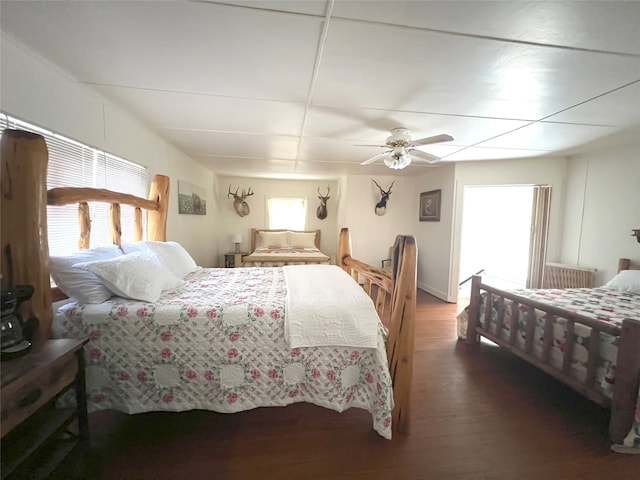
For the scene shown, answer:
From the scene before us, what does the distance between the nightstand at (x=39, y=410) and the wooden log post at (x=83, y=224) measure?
0.81 m

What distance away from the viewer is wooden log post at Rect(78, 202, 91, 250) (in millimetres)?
1699

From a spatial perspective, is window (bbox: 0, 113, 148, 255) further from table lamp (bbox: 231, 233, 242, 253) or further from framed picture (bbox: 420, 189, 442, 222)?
framed picture (bbox: 420, 189, 442, 222)

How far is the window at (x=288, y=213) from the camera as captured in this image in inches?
226

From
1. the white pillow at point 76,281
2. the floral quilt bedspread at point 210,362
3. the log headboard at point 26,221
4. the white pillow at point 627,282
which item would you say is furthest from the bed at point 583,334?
the log headboard at point 26,221

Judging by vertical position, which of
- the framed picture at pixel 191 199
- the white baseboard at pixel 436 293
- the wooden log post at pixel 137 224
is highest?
the framed picture at pixel 191 199

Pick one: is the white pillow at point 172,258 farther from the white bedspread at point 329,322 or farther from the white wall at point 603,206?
the white wall at point 603,206

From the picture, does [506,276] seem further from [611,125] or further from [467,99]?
[467,99]

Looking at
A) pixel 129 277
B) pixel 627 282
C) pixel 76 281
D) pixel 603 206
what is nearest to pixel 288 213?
pixel 129 277

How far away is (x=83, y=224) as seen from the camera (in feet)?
5.60

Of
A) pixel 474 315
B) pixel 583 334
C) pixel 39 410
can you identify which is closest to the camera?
pixel 39 410

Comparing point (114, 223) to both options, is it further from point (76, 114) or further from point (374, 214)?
point (374, 214)

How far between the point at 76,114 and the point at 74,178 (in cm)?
45

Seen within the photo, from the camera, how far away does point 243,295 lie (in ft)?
5.39

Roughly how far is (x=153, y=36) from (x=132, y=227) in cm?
179
